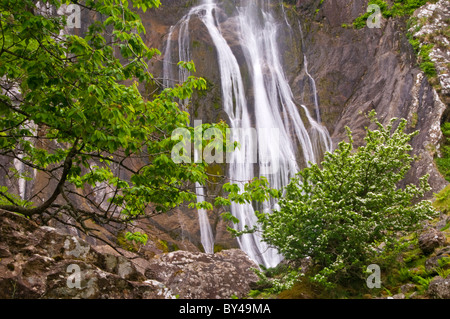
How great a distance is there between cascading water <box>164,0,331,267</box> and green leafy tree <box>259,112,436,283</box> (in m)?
10.2

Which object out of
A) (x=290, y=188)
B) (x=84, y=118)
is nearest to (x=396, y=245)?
(x=290, y=188)

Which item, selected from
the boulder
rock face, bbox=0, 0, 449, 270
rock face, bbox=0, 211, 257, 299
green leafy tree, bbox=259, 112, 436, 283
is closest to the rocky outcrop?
rock face, bbox=0, 0, 449, 270

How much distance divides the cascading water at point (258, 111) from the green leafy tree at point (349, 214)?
10163 mm

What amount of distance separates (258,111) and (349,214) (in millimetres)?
16251

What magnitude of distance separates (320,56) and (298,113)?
4.67 m

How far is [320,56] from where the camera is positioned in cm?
2305

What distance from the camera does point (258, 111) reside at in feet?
71.2

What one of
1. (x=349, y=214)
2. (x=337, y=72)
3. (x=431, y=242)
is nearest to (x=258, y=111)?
(x=337, y=72)

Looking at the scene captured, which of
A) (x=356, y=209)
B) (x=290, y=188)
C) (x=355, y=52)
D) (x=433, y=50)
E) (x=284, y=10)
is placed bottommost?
(x=356, y=209)

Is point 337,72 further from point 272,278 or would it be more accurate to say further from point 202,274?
point 202,274

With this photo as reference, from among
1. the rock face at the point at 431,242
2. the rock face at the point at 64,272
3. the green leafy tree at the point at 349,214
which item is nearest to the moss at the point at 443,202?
the green leafy tree at the point at 349,214

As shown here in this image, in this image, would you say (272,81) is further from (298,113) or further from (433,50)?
(433,50)

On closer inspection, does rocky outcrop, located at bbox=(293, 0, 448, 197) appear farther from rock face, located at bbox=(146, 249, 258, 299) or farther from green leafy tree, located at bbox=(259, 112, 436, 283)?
rock face, located at bbox=(146, 249, 258, 299)

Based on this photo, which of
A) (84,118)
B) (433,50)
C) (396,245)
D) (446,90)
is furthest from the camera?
(433,50)
